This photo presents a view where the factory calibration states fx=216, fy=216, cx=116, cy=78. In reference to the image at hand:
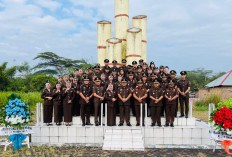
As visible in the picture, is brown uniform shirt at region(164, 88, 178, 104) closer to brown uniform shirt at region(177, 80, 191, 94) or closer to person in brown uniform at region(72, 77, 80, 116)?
brown uniform shirt at region(177, 80, 191, 94)

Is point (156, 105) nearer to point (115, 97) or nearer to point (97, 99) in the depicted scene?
point (115, 97)

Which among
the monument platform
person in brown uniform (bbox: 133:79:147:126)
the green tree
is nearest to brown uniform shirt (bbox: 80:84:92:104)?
the monument platform

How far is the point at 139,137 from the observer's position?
20.4 feet

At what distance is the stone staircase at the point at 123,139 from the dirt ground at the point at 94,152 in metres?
0.20

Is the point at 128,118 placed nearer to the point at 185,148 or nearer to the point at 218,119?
the point at 185,148

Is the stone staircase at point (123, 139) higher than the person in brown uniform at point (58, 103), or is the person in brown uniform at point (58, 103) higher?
the person in brown uniform at point (58, 103)

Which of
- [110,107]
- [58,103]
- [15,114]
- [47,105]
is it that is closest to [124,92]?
[110,107]

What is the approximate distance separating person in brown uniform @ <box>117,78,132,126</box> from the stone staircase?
476mm

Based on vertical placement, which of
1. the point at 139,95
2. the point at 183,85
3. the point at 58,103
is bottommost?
→ the point at 58,103

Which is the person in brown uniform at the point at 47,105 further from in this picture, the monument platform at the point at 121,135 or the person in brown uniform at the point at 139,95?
the person in brown uniform at the point at 139,95

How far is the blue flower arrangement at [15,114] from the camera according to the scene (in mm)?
5848

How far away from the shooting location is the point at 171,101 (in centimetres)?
677

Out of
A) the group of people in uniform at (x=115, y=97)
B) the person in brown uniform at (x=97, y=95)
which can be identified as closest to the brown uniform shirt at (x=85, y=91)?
the group of people in uniform at (x=115, y=97)

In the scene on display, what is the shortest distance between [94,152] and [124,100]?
1880 mm
